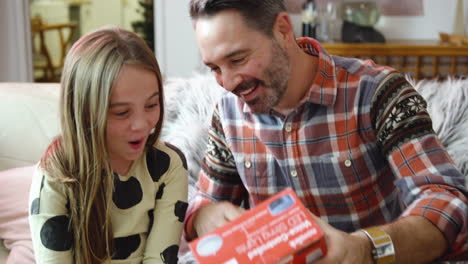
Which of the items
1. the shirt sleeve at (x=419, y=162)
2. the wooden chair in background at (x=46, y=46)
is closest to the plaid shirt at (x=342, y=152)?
the shirt sleeve at (x=419, y=162)

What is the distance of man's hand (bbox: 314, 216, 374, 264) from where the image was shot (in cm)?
91

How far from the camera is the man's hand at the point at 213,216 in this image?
1125 millimetres

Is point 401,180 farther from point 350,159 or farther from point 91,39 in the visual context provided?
point 91,39

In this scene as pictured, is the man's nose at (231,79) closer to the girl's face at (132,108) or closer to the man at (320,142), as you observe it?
the man at (320,142)

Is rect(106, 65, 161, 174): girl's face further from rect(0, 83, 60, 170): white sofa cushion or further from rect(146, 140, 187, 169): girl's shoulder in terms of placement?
rect(0, 83, 60, 170): white sofa cushion

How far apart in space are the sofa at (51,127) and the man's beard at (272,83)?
45 cm

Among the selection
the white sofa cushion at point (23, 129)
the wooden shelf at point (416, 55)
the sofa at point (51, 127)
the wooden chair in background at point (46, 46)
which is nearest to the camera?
the sofa at point (51, 127)

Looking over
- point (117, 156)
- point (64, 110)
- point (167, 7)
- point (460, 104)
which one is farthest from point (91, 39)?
point (167, 7)

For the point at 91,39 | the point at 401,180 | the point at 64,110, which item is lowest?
the point at 401,180

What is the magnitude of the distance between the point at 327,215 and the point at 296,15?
6.51ft

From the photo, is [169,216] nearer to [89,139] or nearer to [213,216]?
[213,216]

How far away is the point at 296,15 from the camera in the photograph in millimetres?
3152

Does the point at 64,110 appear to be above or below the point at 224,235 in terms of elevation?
above

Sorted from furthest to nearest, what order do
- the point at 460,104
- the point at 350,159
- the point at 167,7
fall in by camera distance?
the point at 167,7
the point at 460,104
the point at 350,159
